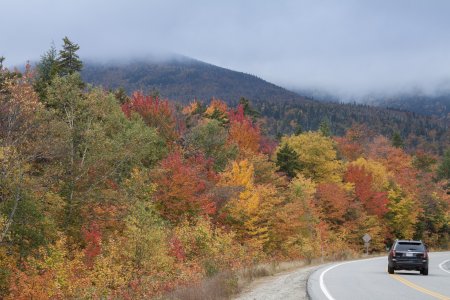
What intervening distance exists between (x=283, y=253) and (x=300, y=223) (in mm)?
3924

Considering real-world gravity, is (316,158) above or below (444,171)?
above

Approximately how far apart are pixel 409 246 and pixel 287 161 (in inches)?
1570

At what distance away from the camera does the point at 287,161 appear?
65062 mm

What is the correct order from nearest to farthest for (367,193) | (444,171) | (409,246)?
(409,246), (367,193), (444,171)

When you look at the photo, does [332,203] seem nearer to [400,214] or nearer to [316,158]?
[316,158]

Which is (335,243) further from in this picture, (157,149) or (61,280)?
(61,280)

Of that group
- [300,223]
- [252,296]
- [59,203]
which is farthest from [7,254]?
[300,223]

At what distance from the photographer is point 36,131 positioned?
30656 millimetres

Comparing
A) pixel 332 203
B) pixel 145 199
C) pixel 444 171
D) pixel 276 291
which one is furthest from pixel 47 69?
pixel 444 171

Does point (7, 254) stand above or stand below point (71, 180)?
below

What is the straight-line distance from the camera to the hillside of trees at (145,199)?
83.3 ft

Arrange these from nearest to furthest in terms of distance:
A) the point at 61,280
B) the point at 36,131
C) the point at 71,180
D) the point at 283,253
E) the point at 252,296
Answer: the point at 252,296, the point at 61,280, the point at 36,131, the point at 71,180, the point at 283,253

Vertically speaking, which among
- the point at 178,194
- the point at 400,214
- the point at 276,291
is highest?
the point at 178,194

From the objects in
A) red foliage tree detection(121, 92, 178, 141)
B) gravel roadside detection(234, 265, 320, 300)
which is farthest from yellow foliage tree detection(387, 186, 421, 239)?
gravel roadside detection(234, 265, 320, 300)
